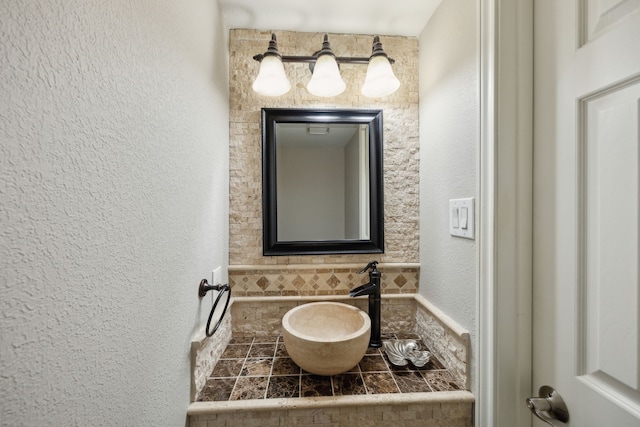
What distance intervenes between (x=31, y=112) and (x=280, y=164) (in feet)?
2.69

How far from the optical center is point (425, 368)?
86 cm

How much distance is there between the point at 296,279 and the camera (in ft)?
3.56

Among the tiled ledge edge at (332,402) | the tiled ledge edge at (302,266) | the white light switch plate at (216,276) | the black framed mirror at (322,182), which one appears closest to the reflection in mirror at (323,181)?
the black framed mirror at (322,182)

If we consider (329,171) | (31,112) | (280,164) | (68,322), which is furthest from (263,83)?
(68,322)

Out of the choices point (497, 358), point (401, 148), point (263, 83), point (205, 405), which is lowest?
point (205, 405)

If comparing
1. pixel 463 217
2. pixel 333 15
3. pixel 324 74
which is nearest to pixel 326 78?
pixel 324 74

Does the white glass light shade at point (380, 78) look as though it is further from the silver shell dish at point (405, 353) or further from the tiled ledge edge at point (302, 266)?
the silver shell dish at point (405, 353)

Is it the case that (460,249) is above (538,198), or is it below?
below

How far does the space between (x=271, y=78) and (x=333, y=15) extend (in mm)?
383

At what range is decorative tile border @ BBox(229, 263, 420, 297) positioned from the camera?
1.08m

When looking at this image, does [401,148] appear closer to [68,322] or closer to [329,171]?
[329,171]

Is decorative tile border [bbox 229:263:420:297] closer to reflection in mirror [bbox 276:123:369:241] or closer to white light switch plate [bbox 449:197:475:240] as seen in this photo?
reflection in mirror [bbox 276:123:369:241]

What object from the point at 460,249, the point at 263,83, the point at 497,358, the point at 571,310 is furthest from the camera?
the point at 263,83

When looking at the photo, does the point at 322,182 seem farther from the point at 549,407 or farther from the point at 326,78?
the point at 549,407
